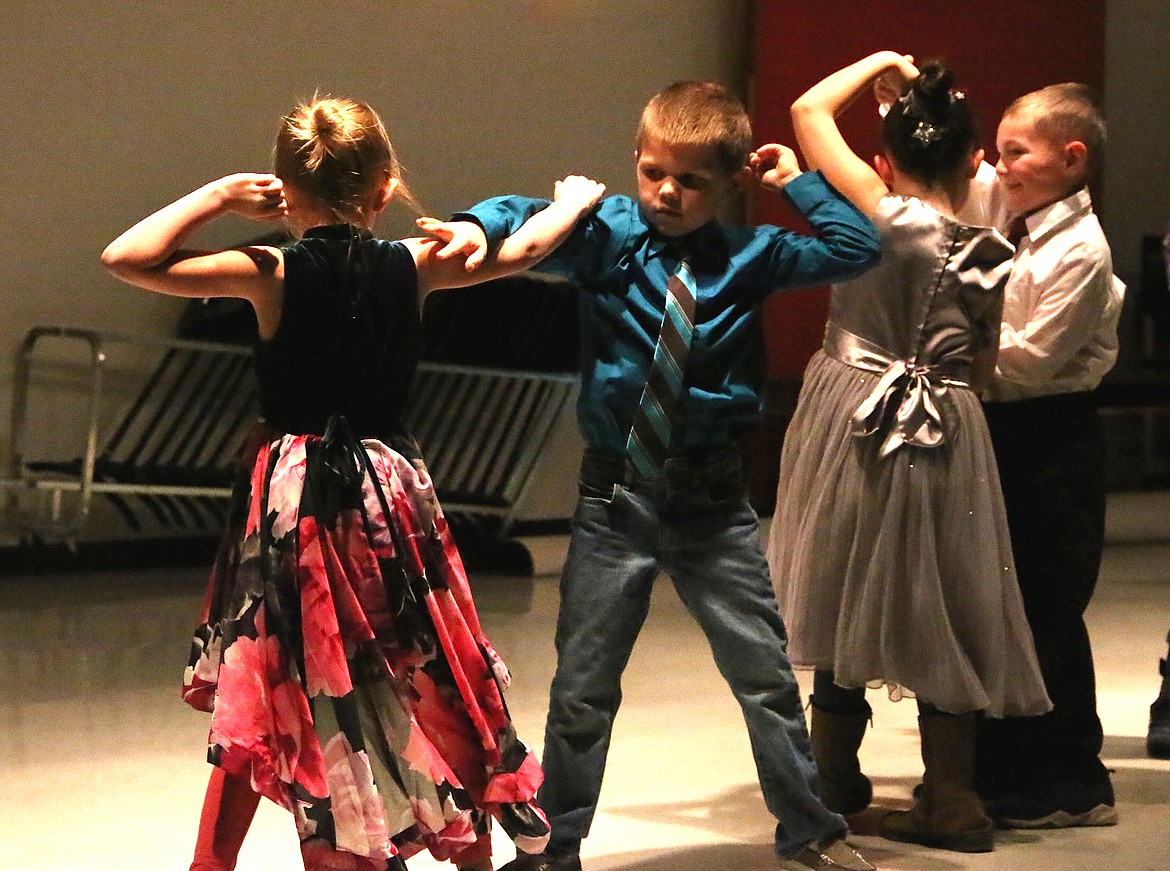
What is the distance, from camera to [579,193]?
8.77 feet

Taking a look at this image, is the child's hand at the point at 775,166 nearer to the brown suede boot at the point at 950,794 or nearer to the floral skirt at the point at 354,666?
the floral skirt at the point at 354,666

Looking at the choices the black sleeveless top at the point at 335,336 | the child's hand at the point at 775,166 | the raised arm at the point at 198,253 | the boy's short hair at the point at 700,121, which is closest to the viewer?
the raised arm at the point at 198,253

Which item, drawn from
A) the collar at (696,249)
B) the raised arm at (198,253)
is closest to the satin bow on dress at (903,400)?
the collar at (696,249)

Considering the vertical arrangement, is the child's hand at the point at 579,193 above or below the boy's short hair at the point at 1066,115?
below

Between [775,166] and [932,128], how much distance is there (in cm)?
29

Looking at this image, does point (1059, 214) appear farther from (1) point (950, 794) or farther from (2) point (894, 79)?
(1) point (950, 794)

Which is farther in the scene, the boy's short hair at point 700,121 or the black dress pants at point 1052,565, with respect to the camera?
the black dress pants at point 1052,565

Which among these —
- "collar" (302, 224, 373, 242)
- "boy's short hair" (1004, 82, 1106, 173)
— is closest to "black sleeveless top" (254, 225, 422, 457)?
"collar" (302, 224, 373, 242)

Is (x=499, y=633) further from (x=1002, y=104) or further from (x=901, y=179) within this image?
(x=1002, y=104)

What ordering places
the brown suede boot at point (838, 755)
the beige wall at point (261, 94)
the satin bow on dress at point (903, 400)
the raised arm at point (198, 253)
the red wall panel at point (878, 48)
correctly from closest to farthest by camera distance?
1. the raised arm at point (198, 253)
2. the satin bow on dress at point (903, 400)
3. the brown suede boot at point (838, 755)
4. the beige wall at point (261, 94)
5. the red wall panel at point (878, 48)

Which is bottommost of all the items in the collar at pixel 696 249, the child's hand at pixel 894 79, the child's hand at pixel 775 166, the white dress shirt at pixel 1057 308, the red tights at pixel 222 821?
the red tights at pixel 222 821

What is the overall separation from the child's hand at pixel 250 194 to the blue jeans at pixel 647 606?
0.65 meters

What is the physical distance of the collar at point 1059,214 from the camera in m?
3.18

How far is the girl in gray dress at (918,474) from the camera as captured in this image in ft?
9.66
